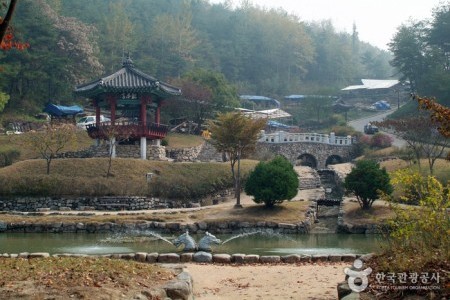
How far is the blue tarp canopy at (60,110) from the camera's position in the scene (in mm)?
46500

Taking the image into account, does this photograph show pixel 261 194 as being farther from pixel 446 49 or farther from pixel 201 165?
pixel 446 49

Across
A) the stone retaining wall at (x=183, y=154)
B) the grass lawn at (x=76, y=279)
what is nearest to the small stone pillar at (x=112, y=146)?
the stone retaining wall at (x=183, y=154)

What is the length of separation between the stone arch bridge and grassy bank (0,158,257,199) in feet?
39.7

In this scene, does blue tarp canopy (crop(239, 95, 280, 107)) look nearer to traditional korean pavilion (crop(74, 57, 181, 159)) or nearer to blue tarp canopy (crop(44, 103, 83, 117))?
blue tarp canopy (crop(44, 103, 83, 117))

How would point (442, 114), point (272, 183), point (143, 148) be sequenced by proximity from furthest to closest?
point (143, 148) < point (272, 183) < point (442, 114)

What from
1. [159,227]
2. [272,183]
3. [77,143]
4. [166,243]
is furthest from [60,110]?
[166,243]

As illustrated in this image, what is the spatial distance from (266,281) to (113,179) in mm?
21283

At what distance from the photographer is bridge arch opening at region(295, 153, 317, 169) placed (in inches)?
1856

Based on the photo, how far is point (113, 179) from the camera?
31.8 metres

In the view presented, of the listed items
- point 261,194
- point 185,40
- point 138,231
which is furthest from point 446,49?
point 138,231

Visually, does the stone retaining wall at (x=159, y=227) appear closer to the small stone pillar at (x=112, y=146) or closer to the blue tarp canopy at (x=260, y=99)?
the small stone pillar at (x=112, y=146)

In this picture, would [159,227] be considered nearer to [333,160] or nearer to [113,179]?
[113,179]

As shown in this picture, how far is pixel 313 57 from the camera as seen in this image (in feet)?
298

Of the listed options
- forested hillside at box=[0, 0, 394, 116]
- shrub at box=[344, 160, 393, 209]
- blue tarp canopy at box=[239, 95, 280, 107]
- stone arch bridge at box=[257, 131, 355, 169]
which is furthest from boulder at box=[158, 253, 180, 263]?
blue tarp canopy at box=[239, 95, 280, 107]
